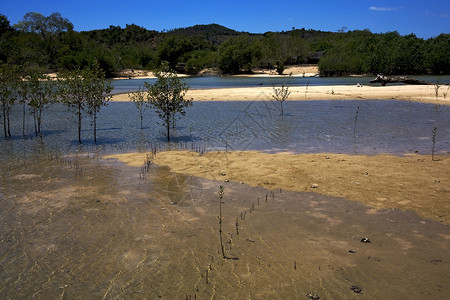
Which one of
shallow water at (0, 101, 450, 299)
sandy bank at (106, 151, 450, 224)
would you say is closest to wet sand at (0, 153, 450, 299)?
shallow water at (0, 101, 450, 299)

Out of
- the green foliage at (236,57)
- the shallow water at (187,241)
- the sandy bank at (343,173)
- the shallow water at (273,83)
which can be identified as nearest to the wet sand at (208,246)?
the shallow water at (187,241)

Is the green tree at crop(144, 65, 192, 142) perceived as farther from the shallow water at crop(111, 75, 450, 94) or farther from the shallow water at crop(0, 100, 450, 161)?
the shallow water at crop(111, 75, 450, 94)

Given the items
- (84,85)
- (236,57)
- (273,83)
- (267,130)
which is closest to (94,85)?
(84,85)

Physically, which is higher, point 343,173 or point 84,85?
point 84,85

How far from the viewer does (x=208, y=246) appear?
21.8ft

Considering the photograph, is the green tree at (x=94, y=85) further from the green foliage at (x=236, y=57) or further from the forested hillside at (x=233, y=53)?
the green foliage at (x=236, y=57)

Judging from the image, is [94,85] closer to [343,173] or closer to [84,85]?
[84,85]

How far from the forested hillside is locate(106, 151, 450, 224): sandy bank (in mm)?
64301

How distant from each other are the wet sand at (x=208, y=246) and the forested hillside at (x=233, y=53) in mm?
66531

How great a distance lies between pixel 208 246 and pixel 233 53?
330ft

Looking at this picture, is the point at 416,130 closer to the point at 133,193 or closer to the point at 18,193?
the point at 133,193

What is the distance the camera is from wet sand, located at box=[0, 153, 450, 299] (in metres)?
5.40

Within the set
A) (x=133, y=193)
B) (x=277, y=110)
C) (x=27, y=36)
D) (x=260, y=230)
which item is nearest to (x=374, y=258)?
(x=260, y=230)

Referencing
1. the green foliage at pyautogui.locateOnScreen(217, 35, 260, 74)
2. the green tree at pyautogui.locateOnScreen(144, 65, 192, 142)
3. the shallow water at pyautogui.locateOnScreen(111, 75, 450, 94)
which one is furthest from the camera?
the green foliage at pyautogui.locateOnScreen(217, 35, 260, 74)
